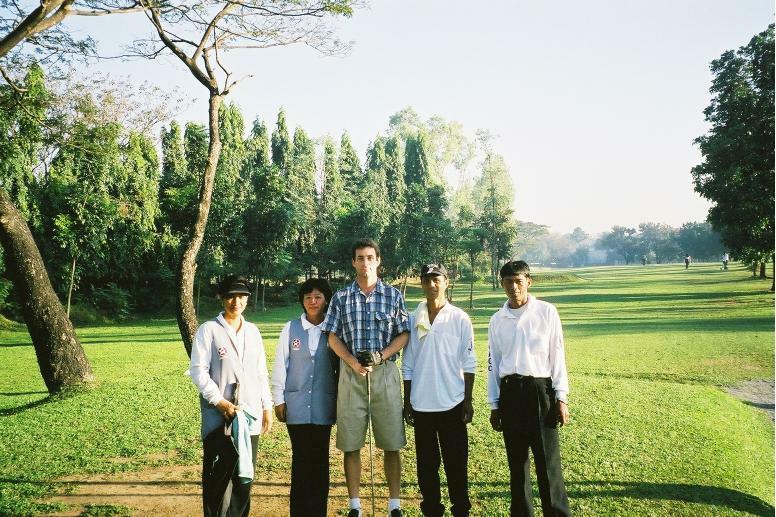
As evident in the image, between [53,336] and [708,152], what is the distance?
2655cm

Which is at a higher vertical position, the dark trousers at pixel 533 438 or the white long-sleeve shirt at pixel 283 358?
the white long-sleeve shirt at pixel 283 358

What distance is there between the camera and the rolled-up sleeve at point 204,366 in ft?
12.0

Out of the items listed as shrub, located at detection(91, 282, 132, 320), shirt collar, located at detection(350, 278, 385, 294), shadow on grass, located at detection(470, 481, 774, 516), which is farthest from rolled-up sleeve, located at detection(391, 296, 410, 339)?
shrub, located at detection(91, 282, 132, 320)

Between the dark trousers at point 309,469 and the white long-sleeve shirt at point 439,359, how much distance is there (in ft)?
2.55

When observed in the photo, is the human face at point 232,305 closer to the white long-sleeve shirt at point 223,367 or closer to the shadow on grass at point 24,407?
the white long-sleeve shirt at point 223,367

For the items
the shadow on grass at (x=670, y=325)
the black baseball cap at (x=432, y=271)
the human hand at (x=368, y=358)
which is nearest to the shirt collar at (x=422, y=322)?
the black baseball cap at (x=432, y=271)

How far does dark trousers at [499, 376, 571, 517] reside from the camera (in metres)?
3.89

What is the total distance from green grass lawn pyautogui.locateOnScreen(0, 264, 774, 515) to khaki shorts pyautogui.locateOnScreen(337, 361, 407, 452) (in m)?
1.24

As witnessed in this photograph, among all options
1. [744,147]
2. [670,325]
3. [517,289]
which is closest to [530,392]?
[517,289]

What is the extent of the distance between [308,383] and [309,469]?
0.64 metres

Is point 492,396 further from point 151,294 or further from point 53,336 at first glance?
point 151,294

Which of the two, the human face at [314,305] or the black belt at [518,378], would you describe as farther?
the human face at [314,305]

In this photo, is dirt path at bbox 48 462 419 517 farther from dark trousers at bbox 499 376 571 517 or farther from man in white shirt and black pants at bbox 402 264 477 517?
dark trousers at bbox 499 376 571 517

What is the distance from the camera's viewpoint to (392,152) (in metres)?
47.7
